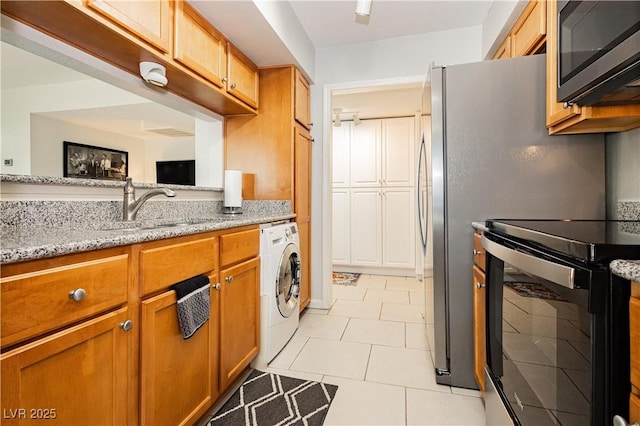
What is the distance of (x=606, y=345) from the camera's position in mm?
649

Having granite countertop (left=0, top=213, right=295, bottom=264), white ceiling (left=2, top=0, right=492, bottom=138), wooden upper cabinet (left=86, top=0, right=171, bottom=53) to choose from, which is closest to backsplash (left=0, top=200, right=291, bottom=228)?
granite countertop (left=0, top=213, right=295, bottom=264)

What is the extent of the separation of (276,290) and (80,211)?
113cm

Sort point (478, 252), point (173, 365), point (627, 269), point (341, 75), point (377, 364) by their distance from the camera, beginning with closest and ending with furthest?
point (627, 269) → point (173, 365) → point (478, 252) → point (377, 364) → point (341, 75)

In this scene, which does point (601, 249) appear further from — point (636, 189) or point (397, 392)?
point (397, 392)

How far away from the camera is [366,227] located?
4.37 metres

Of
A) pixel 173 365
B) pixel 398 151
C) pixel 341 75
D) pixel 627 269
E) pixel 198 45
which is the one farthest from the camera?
pixel 398 151

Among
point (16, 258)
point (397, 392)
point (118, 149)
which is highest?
point (118, 149)

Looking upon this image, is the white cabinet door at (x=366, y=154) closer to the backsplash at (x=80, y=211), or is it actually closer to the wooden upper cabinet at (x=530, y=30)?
the wooden upper cabinet at (x=530, y=30)

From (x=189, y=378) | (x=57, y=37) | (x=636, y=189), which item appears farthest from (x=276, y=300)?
(x=636, y=189)

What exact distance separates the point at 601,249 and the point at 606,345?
20 cm

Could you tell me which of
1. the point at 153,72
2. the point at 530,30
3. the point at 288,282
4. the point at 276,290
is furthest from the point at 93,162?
the point at 530,30

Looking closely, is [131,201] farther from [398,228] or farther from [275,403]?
[398,228]

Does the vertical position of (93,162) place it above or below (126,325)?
above

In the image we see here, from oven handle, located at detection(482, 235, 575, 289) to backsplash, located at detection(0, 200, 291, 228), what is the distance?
1.79 m
